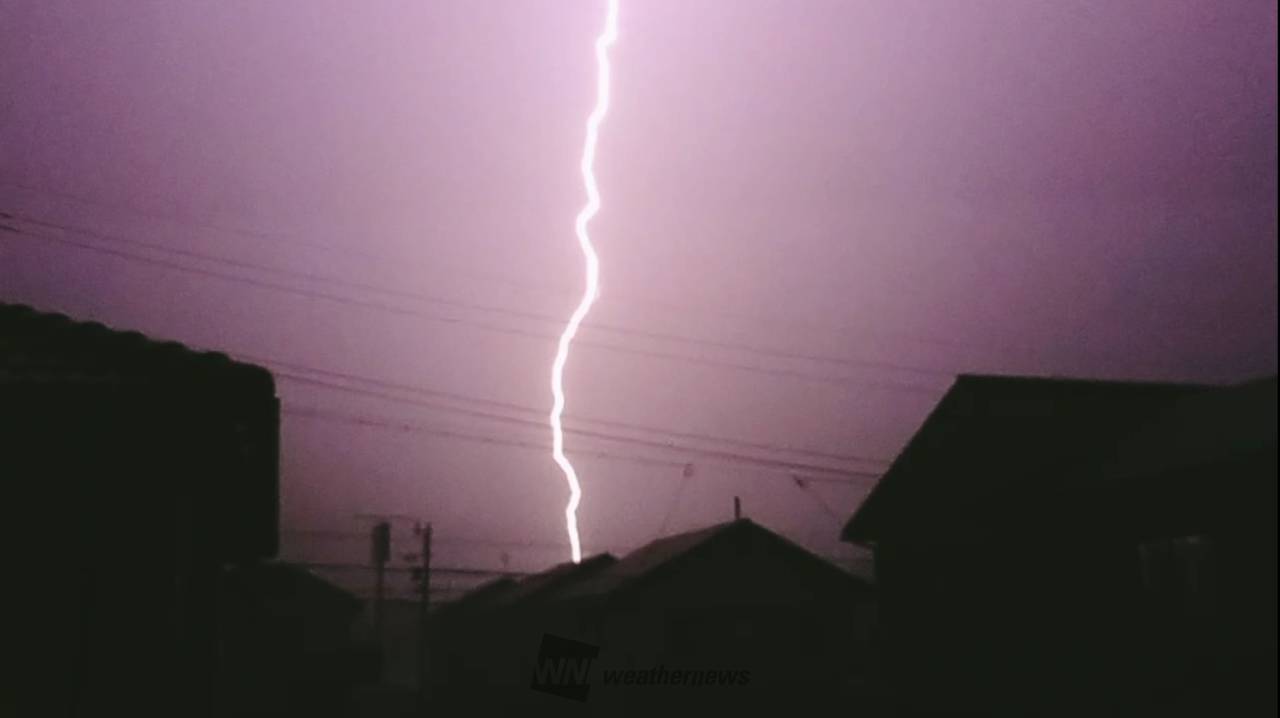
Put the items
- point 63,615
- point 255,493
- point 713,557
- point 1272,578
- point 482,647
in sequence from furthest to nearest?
1. point 482,647
2. point 713,557
3. point 255,493
4. point 63,615
5. point 1272,578

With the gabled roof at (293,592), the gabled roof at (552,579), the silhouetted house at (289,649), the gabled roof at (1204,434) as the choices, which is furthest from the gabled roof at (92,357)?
the gabled roof at (552,579)

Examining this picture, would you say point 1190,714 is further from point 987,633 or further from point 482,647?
point 482,647

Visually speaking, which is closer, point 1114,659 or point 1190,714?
point 1190,714

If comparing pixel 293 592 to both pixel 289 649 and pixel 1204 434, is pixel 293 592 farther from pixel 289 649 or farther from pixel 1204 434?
pixel 1204 434

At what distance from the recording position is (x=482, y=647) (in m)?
14.3

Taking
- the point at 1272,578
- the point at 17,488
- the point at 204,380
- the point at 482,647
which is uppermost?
the point at 204,380

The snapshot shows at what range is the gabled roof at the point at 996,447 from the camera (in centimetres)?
523

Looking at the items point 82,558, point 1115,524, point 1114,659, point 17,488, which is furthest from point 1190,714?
point 17,488

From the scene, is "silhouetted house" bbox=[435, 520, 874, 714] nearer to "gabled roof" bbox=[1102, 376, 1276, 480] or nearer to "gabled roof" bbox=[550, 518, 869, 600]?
"gabled roof" bbox=[550, 518, 869, 600]

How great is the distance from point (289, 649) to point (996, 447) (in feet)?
33.8

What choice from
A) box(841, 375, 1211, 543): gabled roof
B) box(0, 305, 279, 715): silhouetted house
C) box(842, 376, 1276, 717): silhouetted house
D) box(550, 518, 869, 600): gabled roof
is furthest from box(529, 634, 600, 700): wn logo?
box(841, 375, 1211, 543): gabled roof

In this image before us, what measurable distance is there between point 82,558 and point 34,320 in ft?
4.11

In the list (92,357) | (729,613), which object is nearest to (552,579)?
(729,613)

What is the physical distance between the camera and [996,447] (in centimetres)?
718
